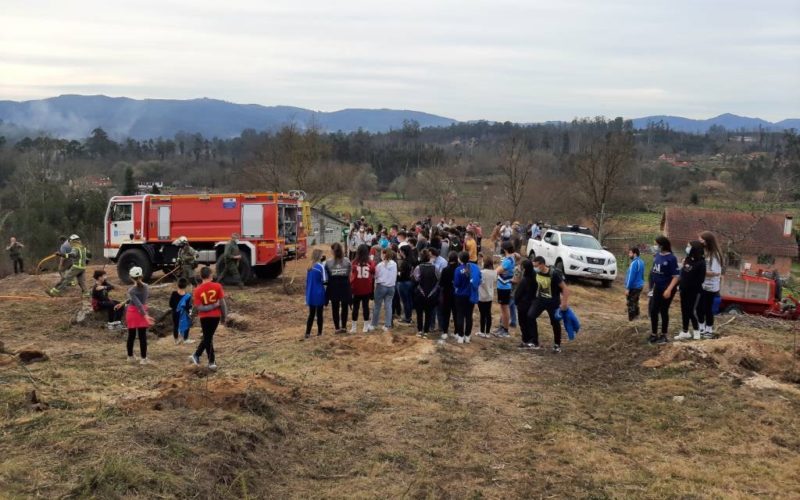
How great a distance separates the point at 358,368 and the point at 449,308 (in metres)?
2.33

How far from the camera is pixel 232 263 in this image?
17531 millimetres

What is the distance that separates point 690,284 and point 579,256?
30.0 feet

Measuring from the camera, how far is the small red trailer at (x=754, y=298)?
15555 millimetres

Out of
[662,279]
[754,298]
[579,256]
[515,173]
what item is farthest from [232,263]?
[515,173]

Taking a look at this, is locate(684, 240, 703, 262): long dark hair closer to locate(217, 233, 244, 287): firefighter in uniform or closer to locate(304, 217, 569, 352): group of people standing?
locate(304, 217, 569, 352): group of people standing

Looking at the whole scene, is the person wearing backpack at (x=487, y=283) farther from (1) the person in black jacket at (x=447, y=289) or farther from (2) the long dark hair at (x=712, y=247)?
(2) the long dark hair at (x=712, y=247)

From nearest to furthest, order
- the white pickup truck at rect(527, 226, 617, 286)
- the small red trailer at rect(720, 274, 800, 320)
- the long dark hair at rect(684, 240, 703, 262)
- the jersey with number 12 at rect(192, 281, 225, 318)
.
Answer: the jersey with number 12 at rect(192, 281, 225, 318)
the long dark hair at rect(684, 240, 703, 262)
the small red trailer at rect(720, 274, 800, 320)
the white pickup truck at rect(527, 226, 617, 286)

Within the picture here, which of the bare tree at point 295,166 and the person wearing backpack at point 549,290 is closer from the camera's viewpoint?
the person wearing backpack at point 549,290

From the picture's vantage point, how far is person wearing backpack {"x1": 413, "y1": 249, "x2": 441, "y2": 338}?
35.8 feet

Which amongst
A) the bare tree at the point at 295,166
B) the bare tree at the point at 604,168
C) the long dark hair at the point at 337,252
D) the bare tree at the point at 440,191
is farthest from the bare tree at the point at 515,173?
the long dark hair at the point at 337,252

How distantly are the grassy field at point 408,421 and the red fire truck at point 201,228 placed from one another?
719cm

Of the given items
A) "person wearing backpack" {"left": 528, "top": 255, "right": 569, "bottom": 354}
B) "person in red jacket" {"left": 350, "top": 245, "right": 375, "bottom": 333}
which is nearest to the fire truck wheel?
"person in red jacket" {"left": 350, "top": 245, "right": 375, "bottom": 333}

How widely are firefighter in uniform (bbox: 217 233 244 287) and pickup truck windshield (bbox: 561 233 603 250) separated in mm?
9652

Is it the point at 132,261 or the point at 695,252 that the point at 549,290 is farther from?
the point at 132,261
